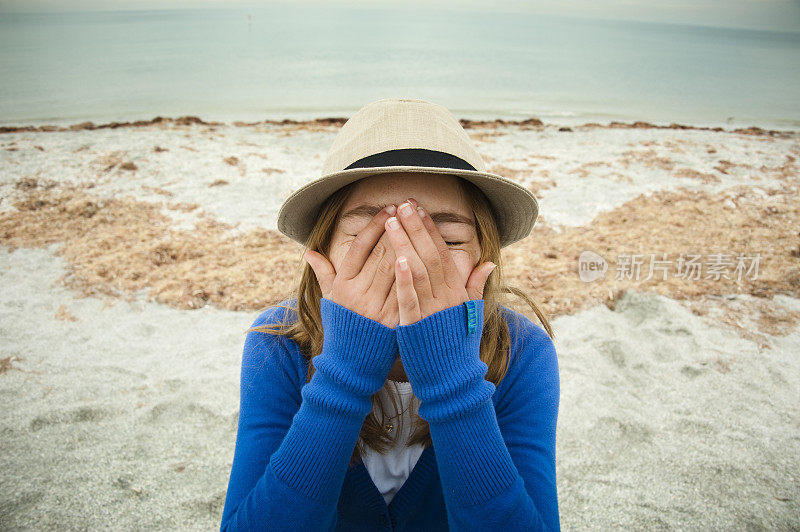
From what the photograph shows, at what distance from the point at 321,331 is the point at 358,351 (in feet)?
1.31

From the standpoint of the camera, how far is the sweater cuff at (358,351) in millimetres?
1216

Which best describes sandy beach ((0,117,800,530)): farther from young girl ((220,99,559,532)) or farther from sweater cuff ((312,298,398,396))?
sweater cuff ((312,298,398,396))

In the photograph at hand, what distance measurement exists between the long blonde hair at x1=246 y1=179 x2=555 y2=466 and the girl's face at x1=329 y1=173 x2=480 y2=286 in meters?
0.05

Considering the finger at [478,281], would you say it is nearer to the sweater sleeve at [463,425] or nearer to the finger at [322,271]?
the sweater sleeve at [463,425]

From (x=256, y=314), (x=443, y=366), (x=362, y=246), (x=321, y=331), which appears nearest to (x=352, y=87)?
(x=256, y=314)

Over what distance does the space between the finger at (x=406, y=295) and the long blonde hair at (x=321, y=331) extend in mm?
361

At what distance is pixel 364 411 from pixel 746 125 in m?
20.3

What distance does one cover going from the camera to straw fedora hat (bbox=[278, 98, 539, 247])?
1350 mm

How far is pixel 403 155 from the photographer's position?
53.6 inches

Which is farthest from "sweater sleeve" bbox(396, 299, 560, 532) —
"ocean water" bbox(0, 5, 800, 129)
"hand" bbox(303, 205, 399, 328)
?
"ocean water" bbox(0, 5, 800, 129)

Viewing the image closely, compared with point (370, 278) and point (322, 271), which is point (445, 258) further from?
point (322, 271)

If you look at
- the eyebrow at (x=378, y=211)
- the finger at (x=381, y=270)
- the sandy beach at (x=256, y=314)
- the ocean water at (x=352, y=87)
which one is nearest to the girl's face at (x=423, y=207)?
the eyebrow at (x=378, y=211)

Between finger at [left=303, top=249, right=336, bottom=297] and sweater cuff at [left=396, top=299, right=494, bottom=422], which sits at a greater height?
finger at [left=303, top=249, right=336, bottom=297]

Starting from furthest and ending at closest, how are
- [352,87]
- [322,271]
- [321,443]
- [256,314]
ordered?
[352,87], [256,314], [322,271], [321,443]
